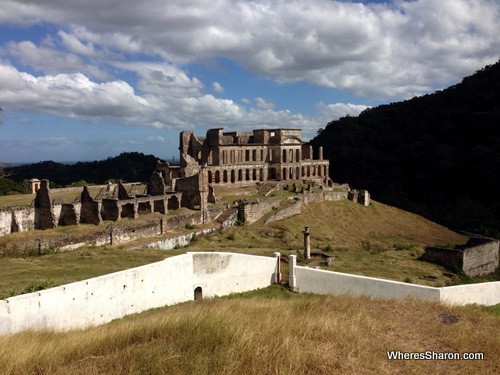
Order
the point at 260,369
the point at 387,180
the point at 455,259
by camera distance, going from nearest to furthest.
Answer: the point at 260,369 < the point at 455,259 < the point at 387,180

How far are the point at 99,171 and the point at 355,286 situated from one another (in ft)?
250

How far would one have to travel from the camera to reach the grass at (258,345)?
302 inches

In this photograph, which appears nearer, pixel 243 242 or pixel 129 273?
pixel 129 273

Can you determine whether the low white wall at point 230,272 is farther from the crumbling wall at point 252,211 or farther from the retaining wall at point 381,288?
the crumbling wall at point 252,211

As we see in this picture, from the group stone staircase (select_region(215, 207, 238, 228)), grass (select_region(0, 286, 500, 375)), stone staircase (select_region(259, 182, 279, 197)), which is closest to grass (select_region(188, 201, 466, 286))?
stone staircase (select_region(215, 207, 238, 228))

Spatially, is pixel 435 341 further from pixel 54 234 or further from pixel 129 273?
pixel 54 234

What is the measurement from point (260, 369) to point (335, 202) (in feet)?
120

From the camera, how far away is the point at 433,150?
74438 mm

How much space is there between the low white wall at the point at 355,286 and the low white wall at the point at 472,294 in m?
0.67

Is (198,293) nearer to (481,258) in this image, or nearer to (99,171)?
(481,258)

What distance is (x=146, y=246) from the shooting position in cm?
2620

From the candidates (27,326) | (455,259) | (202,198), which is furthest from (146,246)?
(455,259)

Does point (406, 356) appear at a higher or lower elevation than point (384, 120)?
lower

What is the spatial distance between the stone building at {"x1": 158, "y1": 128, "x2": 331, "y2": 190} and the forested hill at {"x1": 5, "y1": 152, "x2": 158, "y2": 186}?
26447 millimetres
